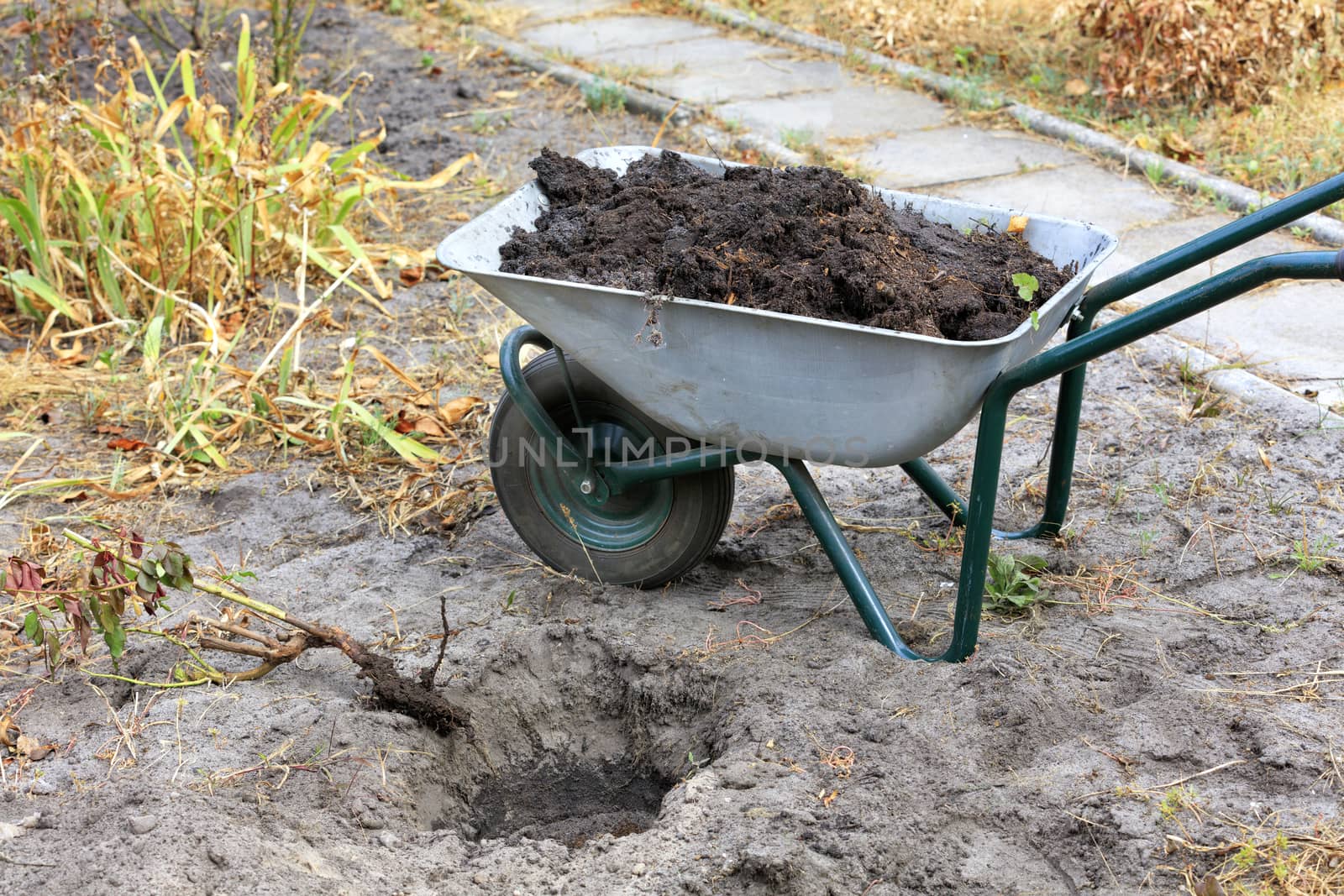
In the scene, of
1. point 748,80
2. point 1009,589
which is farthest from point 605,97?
point 1009,589

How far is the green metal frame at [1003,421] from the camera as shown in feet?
5.77

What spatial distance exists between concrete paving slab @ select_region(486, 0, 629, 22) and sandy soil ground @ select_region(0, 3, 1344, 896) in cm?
512

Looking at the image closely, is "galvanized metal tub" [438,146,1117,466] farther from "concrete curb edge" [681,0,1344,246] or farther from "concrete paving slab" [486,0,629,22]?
"concrete paving slab" [486,0,629,22]

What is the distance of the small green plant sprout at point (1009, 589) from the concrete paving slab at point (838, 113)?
10.0 feet

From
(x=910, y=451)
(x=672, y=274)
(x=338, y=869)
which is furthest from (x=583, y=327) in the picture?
(x=338, y=869)

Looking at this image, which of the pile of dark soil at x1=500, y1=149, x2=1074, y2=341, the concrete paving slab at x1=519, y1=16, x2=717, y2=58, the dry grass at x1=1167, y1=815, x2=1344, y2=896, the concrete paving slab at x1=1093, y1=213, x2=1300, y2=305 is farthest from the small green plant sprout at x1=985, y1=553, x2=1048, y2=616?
the concrete paving slab at x1=519, y1=16, x2=717, y2=58

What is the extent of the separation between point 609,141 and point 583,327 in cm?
351

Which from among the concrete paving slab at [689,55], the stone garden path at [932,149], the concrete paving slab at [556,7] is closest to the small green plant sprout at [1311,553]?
the stone garden path at [932,149]

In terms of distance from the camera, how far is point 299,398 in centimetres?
335

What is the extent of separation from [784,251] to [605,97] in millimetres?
3954

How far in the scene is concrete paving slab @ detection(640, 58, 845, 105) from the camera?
5.88 metres

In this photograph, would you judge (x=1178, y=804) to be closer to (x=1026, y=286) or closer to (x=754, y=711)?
(x=754, y=711)

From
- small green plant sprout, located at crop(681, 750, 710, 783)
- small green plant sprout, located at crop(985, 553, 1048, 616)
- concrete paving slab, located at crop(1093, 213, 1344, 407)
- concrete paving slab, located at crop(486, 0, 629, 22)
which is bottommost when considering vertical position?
small green plant sprout, located at crop(681, 750, 710, 783)

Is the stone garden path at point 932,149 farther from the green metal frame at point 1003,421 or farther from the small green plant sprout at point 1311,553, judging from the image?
the green metal frame at point 1003,421
